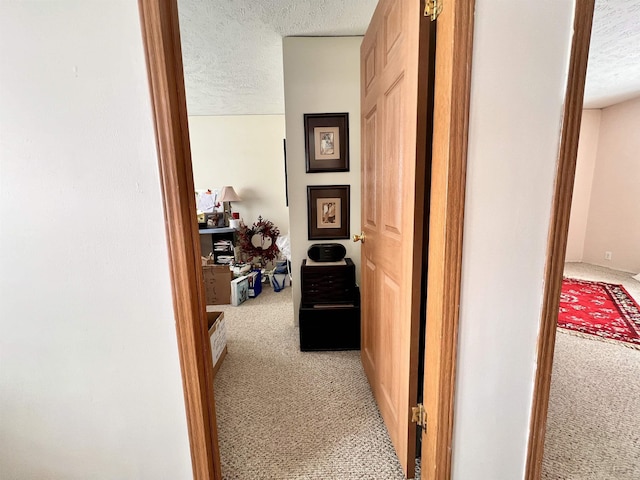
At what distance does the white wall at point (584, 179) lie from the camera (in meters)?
4.00

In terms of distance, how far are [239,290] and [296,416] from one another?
5.74 ft

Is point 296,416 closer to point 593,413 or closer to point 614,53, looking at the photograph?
point 593,413

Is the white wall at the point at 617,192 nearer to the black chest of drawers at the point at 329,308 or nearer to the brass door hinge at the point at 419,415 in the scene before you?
the black chest of drawers at the point at 329,308

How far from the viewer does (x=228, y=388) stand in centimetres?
172

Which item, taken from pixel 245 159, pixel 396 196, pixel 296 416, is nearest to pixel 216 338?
pixel 296 416

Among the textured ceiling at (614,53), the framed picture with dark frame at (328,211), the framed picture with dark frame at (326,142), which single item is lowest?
the framed picture with dark frame at (328,211)

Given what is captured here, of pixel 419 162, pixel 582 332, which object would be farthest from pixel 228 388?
→ pixel 582 332

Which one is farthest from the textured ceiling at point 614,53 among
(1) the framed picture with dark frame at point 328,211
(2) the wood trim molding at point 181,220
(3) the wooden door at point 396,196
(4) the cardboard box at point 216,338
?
(4) the cardboard box at point 216,338

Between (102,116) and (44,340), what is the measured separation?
0.79m

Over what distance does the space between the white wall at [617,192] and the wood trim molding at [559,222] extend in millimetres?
4374

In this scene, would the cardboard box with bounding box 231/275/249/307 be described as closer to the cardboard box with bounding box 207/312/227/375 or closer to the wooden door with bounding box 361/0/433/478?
the cardboard box with bounding box 207/312/227/375

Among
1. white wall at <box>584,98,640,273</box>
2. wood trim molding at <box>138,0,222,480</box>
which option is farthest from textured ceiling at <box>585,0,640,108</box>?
wood trim molding at <box>138,0,222,480</box>

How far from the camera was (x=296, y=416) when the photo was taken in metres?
1.51

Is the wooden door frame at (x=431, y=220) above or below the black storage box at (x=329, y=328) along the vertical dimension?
above
